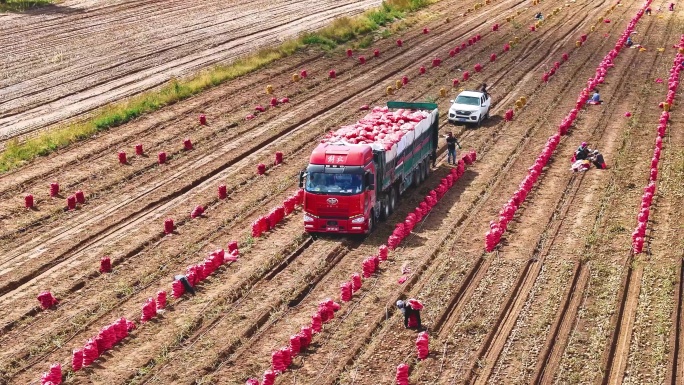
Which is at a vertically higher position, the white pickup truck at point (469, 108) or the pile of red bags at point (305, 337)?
the pile of red bags at point (305, 337)

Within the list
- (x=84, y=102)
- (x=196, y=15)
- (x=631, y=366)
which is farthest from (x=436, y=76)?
(x=631, y=366)

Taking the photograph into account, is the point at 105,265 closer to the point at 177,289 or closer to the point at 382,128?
the point at 177,289

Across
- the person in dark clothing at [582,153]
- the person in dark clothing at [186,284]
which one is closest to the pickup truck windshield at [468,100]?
the person in dark clothing at [582,153]

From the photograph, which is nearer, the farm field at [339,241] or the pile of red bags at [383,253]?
the farm field at [339,241]

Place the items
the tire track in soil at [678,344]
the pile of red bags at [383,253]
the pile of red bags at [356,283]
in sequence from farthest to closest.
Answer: the pile of red bags at [383,253] → the pile of red bags at [356,283] → the tire track in soil at [678,344]

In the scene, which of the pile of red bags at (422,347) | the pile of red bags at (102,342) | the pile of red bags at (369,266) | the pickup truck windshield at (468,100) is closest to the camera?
the pile of red bags at (102,342)

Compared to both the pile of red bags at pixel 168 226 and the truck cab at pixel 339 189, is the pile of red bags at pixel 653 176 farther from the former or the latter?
the pile of red bags at pixel 168 226

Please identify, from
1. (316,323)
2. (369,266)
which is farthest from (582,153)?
(316,323)
